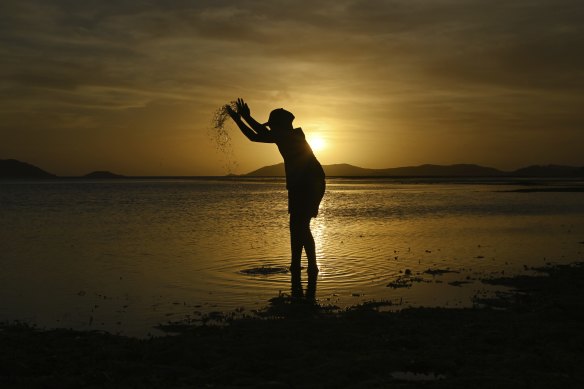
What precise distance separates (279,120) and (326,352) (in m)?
4.98

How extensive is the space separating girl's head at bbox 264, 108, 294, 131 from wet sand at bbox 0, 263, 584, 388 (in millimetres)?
3429

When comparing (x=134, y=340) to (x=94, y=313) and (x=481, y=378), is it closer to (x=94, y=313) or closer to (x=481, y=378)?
(x=94, y=313)

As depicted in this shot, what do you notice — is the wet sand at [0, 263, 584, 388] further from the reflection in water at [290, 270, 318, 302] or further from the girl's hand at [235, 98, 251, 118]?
the girl's hand at [235, 98, 251, 118]

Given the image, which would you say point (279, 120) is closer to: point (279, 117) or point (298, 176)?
point (279, 117)

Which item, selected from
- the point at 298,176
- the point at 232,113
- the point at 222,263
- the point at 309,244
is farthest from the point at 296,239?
the point at 222,263

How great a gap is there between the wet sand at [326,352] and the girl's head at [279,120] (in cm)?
343

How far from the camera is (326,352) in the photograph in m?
6.59

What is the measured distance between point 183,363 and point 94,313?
3.48 metres

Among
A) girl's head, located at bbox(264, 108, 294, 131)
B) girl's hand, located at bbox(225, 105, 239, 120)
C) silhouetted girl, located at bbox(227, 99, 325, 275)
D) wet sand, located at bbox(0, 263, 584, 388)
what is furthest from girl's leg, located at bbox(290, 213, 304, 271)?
girl's hand, located at bbox(225, 105, 239, 120)

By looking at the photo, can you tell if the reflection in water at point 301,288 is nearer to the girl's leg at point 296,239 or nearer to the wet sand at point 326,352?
the girl's leg at point 296,239

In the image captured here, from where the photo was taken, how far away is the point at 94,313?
910 centimetres

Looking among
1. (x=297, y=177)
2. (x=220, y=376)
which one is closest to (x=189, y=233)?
(x=297, y=177)

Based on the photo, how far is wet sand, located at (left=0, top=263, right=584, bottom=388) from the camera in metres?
5.64

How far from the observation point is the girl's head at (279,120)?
10289 mm
